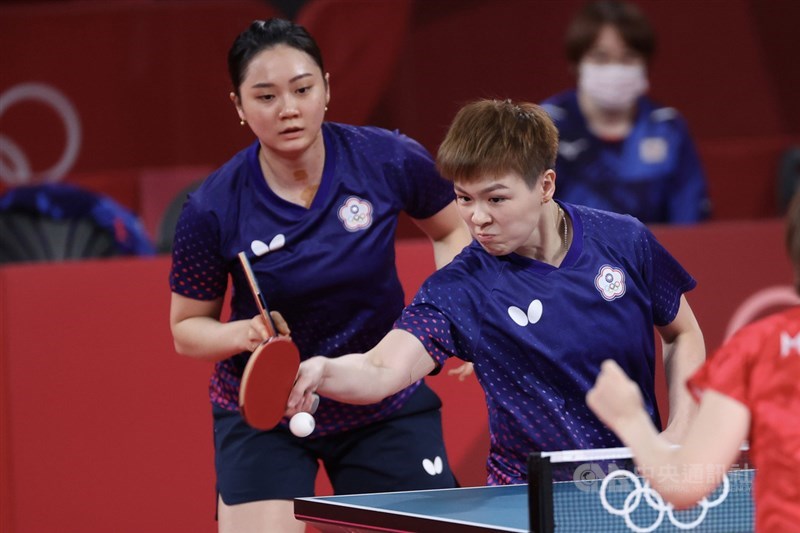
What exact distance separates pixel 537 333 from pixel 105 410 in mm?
2425

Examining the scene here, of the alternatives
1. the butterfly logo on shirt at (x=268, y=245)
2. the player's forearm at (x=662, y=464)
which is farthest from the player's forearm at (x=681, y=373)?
the butterfly logo on shirt at (x=268, y=245)

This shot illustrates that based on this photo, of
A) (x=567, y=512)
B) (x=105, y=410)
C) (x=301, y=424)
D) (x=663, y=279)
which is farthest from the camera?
(x=105, y=410)

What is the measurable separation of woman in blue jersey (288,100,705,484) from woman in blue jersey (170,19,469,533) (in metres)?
0.53

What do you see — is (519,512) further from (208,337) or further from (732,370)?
(208,337)

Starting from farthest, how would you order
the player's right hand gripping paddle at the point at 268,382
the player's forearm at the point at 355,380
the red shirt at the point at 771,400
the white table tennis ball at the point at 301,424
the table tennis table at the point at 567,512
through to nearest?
the player's forearm at the point at 355,380, the white table tennis ball at the point at 301,424, the player's right hand gripping paddle at the point at 268,382, the table tennis table at the point at 567,512, the red shirt at the point at 771,400

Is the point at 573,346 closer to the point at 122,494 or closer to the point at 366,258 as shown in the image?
the point at 366,258

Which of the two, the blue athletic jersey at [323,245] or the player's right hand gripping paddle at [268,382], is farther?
the blue athletic jersey at [323,245]

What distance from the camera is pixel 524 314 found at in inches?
125

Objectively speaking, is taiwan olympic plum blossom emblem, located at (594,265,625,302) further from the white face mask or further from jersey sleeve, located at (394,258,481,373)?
the white face mask

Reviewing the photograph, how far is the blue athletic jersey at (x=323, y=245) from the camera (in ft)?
12.0

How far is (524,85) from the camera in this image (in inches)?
333

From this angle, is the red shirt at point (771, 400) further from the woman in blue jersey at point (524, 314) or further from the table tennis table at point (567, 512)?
the woman in blue jersey at point (524, 314)

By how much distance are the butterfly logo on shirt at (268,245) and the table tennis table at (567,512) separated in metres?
0.92

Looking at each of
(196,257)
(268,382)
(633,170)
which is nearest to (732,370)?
(268,382)
